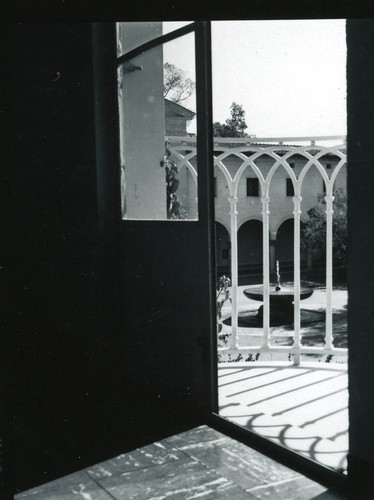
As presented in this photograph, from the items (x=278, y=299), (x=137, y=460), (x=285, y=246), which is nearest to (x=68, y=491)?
(x=137, y=460)

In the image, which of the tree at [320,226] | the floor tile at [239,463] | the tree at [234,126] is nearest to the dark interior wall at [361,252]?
the floor tile at [239,463]

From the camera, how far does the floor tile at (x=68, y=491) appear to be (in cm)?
216

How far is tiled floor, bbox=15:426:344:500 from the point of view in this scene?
2.16 m

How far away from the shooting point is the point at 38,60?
159 inches

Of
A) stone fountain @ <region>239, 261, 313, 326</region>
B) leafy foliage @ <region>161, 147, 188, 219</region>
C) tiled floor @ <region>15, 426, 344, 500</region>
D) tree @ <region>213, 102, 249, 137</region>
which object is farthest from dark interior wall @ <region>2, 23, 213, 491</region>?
tree @ <region>213, 102, 249, 137</region>

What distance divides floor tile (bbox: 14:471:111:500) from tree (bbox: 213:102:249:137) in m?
17.6

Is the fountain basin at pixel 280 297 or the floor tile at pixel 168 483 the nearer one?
the floor tile at pixel 168 483

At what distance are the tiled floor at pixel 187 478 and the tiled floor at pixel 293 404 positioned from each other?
0.80 ft

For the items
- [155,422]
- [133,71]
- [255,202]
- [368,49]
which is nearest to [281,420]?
[155,422]

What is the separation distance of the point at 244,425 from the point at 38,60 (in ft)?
9.22

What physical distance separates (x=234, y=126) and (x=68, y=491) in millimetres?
20301

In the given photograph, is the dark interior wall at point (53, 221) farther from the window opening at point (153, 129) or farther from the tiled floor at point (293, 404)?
the tiled floor at point (293, 404)

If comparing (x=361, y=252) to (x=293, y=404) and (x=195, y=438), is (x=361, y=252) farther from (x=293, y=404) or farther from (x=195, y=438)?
(x=293, y=404)

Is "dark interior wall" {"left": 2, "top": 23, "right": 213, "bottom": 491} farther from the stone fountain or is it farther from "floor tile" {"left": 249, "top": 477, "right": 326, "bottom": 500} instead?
the stone fountain
